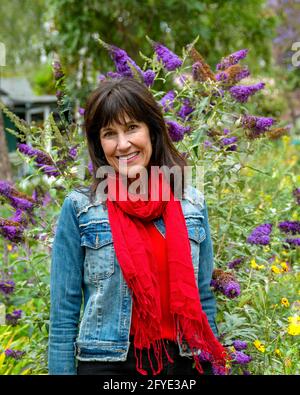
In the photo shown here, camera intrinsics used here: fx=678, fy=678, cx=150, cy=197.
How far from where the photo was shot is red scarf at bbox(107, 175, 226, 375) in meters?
1.92

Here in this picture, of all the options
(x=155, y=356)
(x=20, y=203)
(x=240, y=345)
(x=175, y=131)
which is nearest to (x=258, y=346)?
(x=240, y=345)

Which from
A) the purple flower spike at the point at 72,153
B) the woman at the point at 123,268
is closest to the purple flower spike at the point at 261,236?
the woman at the point at 123,268

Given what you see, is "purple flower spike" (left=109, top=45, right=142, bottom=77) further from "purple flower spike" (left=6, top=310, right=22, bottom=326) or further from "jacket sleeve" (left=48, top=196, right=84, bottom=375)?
"purple flower spike" (left=6, top=310, right=22, bottom=326)

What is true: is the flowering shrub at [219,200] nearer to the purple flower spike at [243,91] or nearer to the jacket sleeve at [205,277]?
the purple flower spike at [243,91]

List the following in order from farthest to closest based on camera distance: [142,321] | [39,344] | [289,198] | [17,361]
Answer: [289,198] → [17,361] → [39,344] → [142,321]

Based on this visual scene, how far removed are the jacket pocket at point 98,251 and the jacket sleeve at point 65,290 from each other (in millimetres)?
24

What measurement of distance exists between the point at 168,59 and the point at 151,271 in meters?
1.30

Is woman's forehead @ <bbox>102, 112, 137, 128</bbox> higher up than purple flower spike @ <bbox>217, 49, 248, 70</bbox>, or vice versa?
purple flower spike @ <bbox>217, 49, 248, 70</bbox>

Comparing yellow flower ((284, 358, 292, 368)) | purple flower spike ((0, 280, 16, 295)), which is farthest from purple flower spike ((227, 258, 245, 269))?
purple flower spike ((0, 280, 16, 295))

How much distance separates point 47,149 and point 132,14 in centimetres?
532

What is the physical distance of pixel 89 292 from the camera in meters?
2.02

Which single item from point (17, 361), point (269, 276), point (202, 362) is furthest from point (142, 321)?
point (17, 361)
